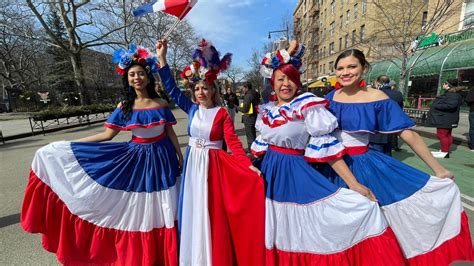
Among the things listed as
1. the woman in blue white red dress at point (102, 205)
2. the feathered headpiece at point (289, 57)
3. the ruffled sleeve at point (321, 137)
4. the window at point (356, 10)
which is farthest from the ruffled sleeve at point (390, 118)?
the window at point (356, 10)

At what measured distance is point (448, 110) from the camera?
573 centimetres

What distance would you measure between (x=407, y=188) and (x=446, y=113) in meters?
5.32

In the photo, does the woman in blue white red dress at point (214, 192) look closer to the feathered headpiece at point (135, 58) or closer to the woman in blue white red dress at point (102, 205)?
the woman in blue white red dress at point (102, 205)

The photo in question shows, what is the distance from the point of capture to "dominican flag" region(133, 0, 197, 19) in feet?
7.60

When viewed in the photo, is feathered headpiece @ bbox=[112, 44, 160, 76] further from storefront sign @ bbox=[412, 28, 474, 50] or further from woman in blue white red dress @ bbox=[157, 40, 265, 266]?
storefront sign @ bbox=[412, 28, 474, 50]

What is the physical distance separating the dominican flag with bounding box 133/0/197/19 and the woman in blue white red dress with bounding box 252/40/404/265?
0.95 meters

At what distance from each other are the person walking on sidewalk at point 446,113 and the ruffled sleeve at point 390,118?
512 centimetres

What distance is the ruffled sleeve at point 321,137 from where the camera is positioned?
5.80ft

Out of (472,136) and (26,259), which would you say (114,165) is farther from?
(472,136)

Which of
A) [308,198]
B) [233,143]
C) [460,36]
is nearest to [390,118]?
[308,198]

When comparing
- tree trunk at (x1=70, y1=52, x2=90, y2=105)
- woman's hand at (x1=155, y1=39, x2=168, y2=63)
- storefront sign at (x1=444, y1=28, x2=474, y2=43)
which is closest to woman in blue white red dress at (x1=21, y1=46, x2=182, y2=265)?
woman's hand at (x1=155, y1=39, x2=168, y2=63)

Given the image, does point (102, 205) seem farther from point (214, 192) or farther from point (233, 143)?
point (233, 143)

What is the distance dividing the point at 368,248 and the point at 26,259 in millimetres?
3220

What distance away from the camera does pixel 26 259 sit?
2.61 m
